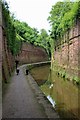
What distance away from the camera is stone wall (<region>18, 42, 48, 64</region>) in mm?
41906

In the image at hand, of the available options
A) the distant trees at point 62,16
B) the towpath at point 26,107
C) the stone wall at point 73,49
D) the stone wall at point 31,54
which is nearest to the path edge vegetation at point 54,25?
the distant trees at point 62,16

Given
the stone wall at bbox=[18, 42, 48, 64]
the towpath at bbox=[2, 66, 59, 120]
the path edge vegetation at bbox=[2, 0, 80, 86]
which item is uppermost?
the path edge vegetation at bbox=[2, 0, 80, 86]

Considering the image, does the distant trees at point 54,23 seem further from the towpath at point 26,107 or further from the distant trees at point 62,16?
the towpath at point 26,107

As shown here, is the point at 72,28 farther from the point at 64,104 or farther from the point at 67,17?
the point at 64,104

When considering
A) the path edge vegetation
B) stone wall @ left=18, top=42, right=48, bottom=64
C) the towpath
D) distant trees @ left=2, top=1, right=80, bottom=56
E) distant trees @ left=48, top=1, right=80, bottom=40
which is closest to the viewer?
the towpath

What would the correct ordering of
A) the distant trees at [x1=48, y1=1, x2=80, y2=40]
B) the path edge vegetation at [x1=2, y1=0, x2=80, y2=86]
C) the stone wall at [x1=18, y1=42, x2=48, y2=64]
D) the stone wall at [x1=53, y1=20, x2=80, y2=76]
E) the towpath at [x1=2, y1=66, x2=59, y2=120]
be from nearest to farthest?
the towpath at [x1=2, y1=66, x2=59, y2=120] → the stone wall at [x1=53, y1=20, x2=80, y2=76] → the distant trees at [x1=48, y1=1, x2=80, y2=40] → the path edge vegetation at [x1=2, y1=0, x2=80, y2=86] → the stone wall at [x1=18, y1=42, x2=48, y2=64]

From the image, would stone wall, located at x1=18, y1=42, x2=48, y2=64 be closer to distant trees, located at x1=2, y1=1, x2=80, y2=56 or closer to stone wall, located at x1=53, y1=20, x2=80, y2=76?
distant trees, located at x1=2, y1=1, x2=80, y2=56

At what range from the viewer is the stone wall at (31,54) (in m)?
41.9

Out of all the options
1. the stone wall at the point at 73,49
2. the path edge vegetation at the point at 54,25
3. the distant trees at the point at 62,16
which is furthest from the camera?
the path edge vegetation at the point at 54,25

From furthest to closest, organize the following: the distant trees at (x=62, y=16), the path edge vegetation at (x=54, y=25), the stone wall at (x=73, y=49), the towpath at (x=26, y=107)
→ the path edge vegetation at (x=54, y=25), the distant trees at (x=62, y=16), the stone wall at (x=73, y=49), the towpath at (x=26, y=107)

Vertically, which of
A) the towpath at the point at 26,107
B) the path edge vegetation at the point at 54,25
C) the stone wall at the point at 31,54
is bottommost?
the towpath at the point at 26,107

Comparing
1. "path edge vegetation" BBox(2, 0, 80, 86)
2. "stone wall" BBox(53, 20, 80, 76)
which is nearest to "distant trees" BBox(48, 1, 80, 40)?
"path edge vegetation" BBox(2, 0, 80, 86)

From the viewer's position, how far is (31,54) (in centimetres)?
4819

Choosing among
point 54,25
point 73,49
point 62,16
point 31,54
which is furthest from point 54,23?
point 31,54
